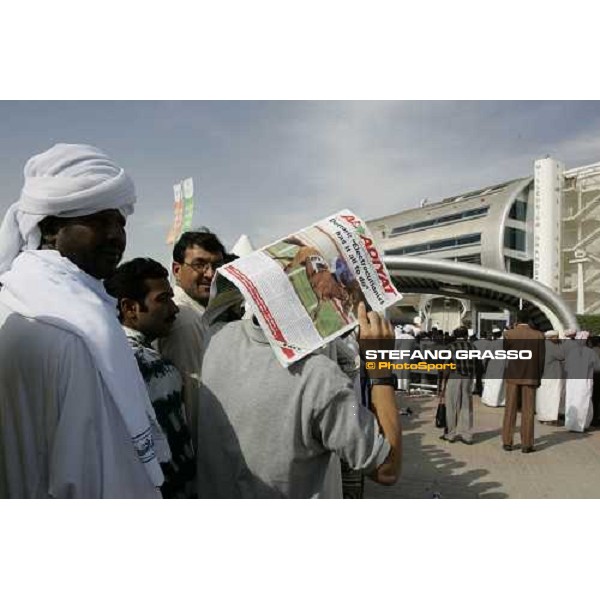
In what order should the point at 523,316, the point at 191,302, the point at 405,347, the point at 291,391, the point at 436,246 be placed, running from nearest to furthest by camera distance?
the point at 291,391, the point at 191,302, the point at 405,347, the point at 523,316, the point at 436,246

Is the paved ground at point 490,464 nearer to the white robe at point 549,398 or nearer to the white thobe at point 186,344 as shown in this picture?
the white robe at point 549,398

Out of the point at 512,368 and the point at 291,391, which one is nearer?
the point at 291,391

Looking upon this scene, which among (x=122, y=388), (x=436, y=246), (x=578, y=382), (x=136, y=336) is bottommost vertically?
(x=578, y=382)

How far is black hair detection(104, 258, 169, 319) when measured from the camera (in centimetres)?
173

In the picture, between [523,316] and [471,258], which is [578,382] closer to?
[523,316]

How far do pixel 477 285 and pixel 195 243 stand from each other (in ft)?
4.92

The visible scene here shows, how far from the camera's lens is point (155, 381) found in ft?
5.47

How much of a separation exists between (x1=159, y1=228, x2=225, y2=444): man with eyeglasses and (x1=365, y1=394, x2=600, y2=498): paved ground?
41.0 inches

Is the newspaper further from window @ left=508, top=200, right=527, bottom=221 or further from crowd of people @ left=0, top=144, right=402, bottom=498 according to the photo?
window @ left=508, top=200, right=527, bottom=221

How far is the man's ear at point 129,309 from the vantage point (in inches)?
68.2

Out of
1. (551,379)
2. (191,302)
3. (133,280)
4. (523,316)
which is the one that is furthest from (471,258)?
(133,280)

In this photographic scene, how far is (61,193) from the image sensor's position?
57.0 inches

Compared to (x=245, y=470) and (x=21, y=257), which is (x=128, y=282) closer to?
(x=21, y=257)

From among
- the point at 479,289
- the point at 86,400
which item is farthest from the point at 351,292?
the point at 479,289
